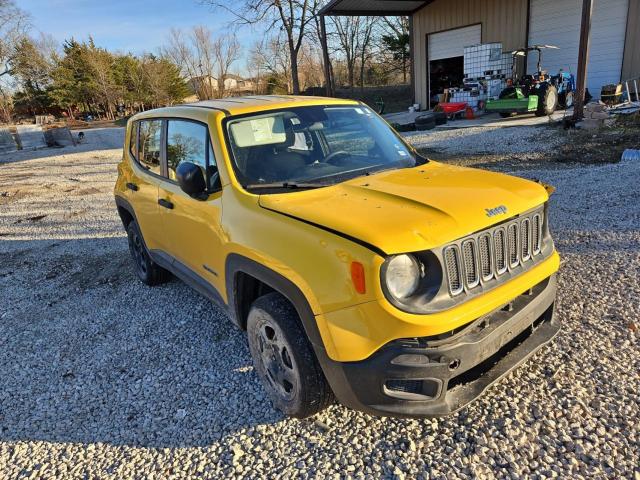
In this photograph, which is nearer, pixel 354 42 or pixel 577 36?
pixel 577 36

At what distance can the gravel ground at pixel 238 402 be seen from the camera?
8.09 feet

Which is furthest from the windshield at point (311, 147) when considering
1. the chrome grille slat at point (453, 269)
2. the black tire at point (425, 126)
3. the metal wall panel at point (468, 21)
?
the metal wall panel at point (468, 21)

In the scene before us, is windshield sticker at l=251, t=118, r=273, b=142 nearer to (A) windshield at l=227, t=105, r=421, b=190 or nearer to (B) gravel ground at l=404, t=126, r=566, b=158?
(A) windshield at l=227, t=105, r=421, b=190

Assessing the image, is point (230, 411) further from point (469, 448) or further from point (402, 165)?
point (402, 165)

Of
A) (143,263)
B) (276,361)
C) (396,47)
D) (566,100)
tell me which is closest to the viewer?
(276,361)

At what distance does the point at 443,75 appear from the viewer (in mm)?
Answer: 23188

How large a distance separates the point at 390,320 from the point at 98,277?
15.0ft

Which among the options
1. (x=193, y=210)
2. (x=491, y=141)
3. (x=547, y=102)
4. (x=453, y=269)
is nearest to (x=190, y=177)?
(x=193, y=210)

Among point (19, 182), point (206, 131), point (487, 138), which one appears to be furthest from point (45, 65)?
point (206, 131)

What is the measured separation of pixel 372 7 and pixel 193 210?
20411 mm

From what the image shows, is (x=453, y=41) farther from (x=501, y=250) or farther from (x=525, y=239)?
(x=501, y=250)

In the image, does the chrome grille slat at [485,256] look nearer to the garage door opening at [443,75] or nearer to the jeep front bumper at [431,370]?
the jeep front bumper at [431,370]

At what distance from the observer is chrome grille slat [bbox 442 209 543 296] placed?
227 cm

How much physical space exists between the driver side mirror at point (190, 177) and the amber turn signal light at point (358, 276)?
55.0 inches
